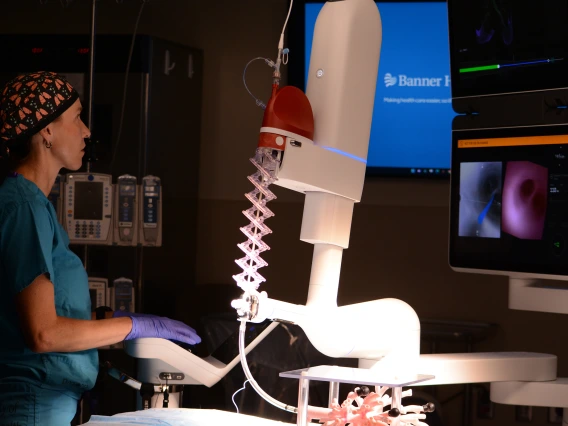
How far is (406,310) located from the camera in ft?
4.58

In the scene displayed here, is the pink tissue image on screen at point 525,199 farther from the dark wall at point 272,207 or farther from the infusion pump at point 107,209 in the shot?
the dark wall at point 272,207

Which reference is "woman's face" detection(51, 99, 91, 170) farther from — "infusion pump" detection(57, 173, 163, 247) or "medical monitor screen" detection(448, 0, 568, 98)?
"infusion pump" detection(57, 173, 163, 247)

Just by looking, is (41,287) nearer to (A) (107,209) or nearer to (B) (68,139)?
(B) (68,139)

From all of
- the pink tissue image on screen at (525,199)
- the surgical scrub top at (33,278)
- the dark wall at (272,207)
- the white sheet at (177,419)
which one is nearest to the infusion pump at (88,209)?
the dark wall at (272,207)

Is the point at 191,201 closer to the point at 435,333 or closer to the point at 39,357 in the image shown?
the point at 435,333

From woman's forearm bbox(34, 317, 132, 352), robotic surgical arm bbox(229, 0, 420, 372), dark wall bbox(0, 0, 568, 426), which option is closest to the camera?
robotic surgical arm bbox(229, 0, 420, 372)

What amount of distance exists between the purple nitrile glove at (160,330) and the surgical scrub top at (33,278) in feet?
0.40

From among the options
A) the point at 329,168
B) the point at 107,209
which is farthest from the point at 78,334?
the point at 107,209

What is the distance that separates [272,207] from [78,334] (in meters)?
2.25

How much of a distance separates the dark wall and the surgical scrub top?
6.13 feet

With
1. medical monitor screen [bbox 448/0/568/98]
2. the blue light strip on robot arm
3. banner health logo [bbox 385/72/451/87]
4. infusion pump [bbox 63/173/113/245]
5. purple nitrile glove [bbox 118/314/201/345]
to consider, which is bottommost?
purple nitrile glove [bbox 118/314/201/345]

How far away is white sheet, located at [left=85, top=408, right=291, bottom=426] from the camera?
1404 millimetres

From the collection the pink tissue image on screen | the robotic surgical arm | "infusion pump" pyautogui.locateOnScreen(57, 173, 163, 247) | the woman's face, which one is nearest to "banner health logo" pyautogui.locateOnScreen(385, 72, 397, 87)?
"infusion pump" pyautogui.locateOnScreen(57, 173, 163, 247)

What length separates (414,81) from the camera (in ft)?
12.2
